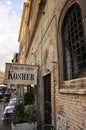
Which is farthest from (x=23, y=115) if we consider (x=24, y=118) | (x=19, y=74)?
(x=19, y=74)

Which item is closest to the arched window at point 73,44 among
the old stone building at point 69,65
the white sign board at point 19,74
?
the old stone building at point 69,65

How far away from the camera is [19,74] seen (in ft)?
25.2

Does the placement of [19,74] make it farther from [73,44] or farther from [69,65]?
[73,44]

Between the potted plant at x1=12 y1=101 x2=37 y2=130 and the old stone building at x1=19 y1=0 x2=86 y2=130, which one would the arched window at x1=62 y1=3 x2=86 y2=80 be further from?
the potted plant at x1=12 y1=101 x2=37 y2=130

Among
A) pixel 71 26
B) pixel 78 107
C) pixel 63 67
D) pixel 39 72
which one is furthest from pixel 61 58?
pixel 39 72

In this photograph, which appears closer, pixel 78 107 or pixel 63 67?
pixel 78 107

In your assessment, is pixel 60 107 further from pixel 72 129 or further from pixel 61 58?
pixel 61 58

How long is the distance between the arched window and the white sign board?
2920mm

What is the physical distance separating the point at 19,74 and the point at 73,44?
3.58m

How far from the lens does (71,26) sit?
493 centimetres

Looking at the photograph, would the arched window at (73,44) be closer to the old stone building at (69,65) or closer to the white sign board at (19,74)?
the old stone building at (69,65)

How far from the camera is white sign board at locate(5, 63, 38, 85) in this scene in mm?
7410

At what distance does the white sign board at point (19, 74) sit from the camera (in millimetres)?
7410

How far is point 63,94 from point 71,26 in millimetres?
1879
